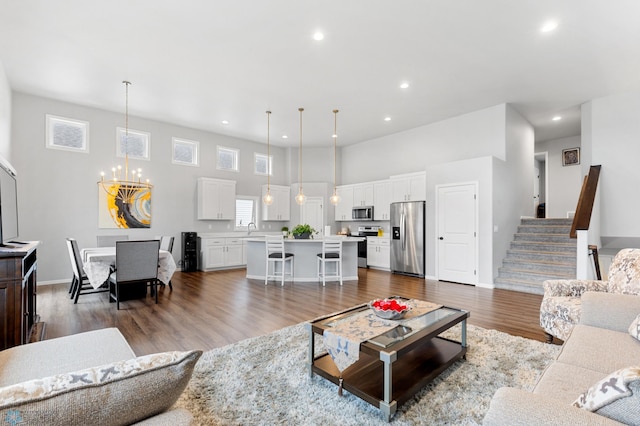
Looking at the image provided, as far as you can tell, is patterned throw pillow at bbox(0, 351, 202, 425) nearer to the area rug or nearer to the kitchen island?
the area rug

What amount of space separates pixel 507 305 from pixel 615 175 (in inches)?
142

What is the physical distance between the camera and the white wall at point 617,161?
546cm

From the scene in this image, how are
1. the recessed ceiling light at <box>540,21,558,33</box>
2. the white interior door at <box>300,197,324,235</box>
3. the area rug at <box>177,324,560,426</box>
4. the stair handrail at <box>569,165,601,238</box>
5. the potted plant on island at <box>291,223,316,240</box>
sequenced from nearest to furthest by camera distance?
1. the area rug at <box>177,324,560,426</box>
2. the recessed ceiling light at <box>540,21,558,33</box>
3. the stair handrail at <box>569,165,601,238</box>
4. the potted plant on island at <box>291,223,316,240</box>
5. the white interior door at <box>300,197,324,235</box>

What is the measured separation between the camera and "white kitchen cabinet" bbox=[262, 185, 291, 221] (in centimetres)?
905

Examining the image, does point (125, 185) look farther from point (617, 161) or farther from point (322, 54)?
point (617, 161)

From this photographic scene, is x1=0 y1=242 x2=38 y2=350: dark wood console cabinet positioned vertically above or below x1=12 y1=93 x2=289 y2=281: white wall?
below

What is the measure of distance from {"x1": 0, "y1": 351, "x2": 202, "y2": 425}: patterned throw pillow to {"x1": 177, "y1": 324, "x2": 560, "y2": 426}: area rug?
4.28 ft

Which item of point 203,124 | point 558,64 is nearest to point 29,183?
point 203,124

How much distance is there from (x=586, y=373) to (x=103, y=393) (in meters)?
2.13

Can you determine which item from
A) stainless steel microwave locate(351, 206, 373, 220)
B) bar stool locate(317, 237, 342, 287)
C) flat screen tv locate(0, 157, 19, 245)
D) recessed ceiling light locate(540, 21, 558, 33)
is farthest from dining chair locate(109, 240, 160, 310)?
recessed ceiling light locate(540, 21, 558, 33)

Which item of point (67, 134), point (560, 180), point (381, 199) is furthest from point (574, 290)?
point (67, 134)

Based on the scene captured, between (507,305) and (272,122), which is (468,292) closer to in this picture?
(507,305)

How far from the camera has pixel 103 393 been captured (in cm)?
Answer: 73

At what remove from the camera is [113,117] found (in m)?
6.60
